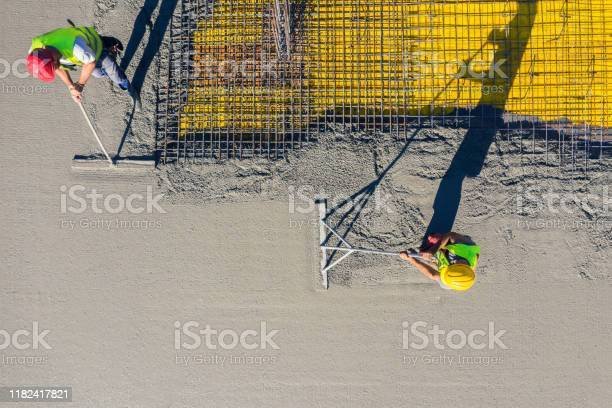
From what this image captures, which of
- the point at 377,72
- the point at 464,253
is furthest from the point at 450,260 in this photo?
the point at 377,72

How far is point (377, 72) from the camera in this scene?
6.76 meters

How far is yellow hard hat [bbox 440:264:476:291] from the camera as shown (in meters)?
5.45

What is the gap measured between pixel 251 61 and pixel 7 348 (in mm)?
5396

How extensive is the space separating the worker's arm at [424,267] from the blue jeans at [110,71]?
14.6 feet

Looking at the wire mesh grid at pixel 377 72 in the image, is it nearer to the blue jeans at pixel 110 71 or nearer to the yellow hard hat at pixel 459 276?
the blue jeans at pixel 110 71

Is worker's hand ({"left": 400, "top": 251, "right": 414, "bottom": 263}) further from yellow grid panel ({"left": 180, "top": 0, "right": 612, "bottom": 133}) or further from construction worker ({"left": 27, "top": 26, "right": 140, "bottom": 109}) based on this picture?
construction worker ({"left": 27, "top": 26, "right": 140, "bottom": 109})

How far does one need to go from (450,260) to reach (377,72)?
9.59ft

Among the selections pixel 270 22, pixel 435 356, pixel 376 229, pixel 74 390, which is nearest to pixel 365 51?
pixel 270 22

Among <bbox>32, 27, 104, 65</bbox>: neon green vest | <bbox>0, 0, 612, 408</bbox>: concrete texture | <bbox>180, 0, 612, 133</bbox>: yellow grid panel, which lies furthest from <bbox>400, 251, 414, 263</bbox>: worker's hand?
<bbox>32, 27, 104, 65</bbox>: neon green vest

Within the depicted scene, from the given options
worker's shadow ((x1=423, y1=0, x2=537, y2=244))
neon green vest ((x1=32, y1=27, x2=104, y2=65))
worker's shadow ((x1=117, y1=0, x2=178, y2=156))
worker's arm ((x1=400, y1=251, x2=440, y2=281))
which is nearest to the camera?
neon green vest ((x1=32, y1=27, x2=104, y2=65))

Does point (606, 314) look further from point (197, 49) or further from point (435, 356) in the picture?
point (197, 49)

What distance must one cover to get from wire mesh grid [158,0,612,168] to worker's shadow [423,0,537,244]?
0.02 meters

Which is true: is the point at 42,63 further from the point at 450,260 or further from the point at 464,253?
the point at 464,253

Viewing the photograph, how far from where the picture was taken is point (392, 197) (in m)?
6.59
